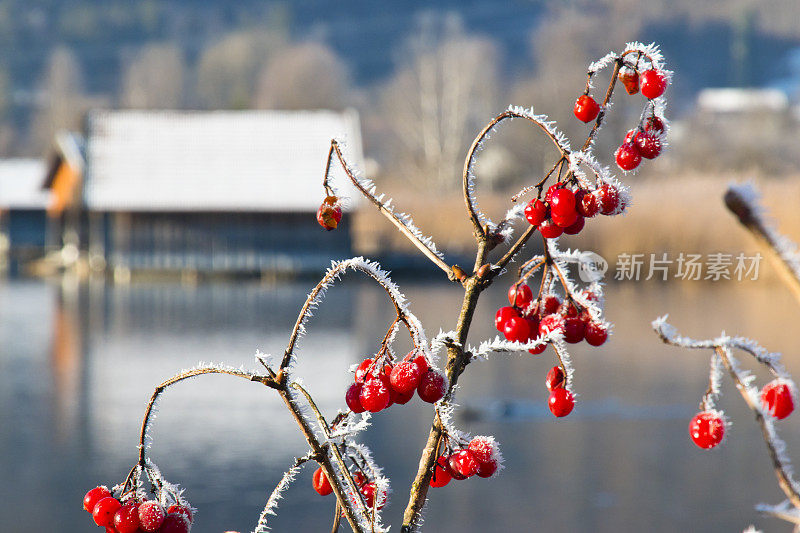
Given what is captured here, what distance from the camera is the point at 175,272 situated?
24578 millimetres

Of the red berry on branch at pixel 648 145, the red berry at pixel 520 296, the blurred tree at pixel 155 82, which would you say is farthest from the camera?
the blurred tree at pixel 155 82

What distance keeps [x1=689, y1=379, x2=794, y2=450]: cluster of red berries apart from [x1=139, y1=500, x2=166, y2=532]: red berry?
491 mm

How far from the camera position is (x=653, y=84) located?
0.91 metres

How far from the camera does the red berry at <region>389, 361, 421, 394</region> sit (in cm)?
83

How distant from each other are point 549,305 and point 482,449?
0.19 meters

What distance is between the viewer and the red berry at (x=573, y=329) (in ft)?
3.13

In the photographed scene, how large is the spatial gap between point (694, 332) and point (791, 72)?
246 ft

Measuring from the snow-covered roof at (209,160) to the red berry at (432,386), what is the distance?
2352 cm

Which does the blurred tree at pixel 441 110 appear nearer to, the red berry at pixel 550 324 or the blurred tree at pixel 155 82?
the blurred tree at pixel 155 82

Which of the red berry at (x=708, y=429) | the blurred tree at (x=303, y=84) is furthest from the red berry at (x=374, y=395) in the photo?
the blurred tree at (x=303, y=84)

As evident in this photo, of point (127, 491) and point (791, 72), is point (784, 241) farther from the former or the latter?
point (791, 72)

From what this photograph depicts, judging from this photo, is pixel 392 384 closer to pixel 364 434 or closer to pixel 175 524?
pixel 175 524

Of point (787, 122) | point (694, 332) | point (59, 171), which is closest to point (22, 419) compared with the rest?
point (694, 332)

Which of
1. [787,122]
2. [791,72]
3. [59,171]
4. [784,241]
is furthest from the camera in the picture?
[791,72]
